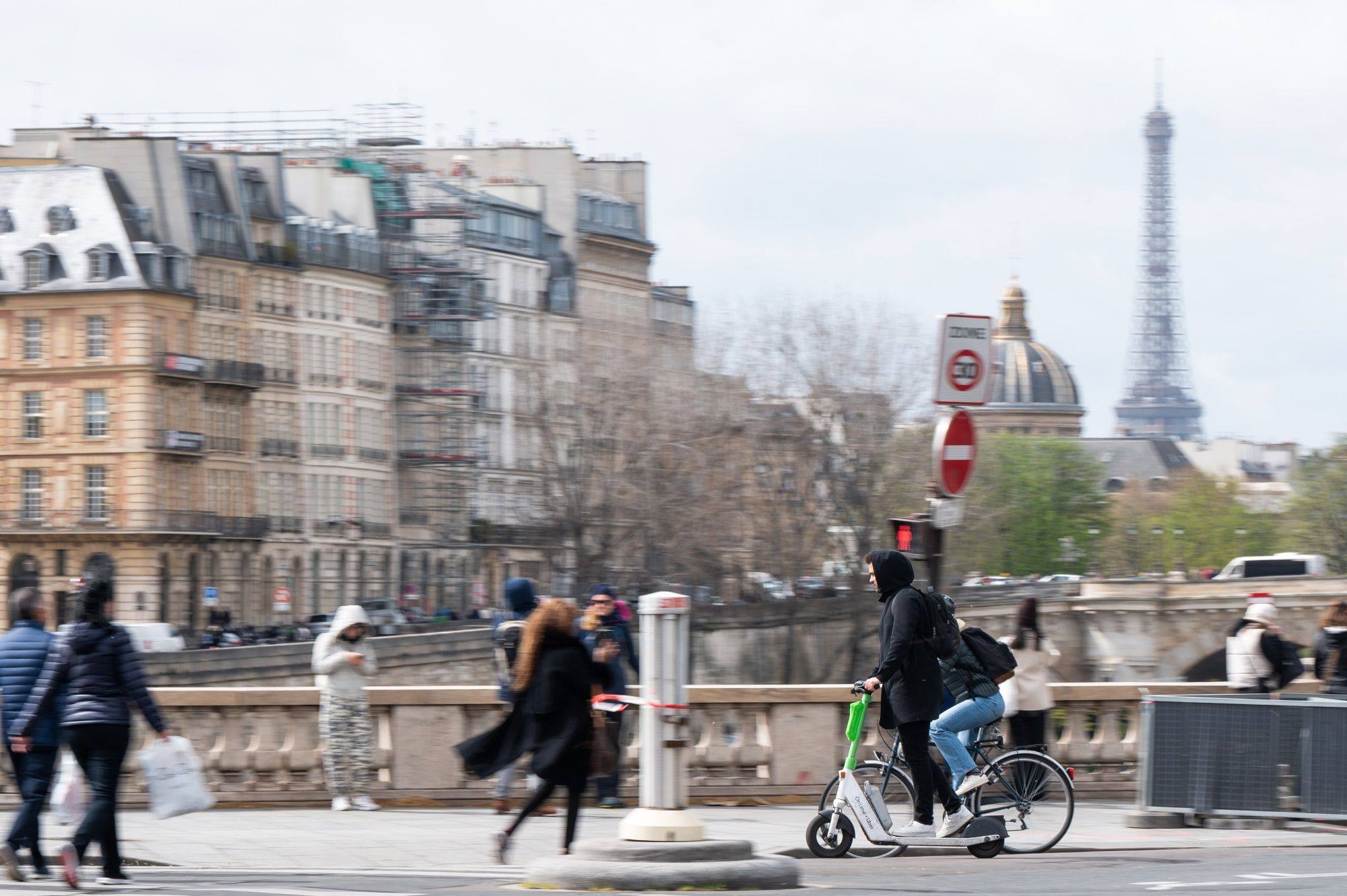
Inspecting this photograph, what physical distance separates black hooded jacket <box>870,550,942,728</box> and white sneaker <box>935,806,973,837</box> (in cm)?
57

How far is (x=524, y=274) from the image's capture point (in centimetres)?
9688

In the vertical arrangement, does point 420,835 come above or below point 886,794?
below

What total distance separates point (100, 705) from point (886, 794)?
167 inches

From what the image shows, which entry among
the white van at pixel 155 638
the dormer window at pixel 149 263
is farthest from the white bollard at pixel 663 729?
the dormer window at pixel 149 263

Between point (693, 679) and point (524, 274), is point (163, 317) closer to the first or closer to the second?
point (693, 679)

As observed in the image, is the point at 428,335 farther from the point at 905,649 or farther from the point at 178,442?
the point at 905,649

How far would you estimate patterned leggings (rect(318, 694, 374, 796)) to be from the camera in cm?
1750

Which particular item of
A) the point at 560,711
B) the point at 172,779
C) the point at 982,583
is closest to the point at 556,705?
the point at 560,711

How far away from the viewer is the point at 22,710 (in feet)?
44.4

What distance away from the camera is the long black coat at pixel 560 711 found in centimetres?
1364

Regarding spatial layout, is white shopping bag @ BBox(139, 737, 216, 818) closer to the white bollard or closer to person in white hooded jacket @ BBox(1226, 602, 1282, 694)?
the white bollard

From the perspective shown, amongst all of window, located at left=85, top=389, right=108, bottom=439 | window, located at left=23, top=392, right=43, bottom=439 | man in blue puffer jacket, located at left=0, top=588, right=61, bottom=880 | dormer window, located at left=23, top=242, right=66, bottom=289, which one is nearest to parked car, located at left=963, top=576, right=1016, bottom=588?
A: window, located at left=85, top=389, right=108, bottom=439

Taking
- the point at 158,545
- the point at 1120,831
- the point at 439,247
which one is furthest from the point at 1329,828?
the point at 439,247

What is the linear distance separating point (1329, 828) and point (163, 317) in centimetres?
5996
